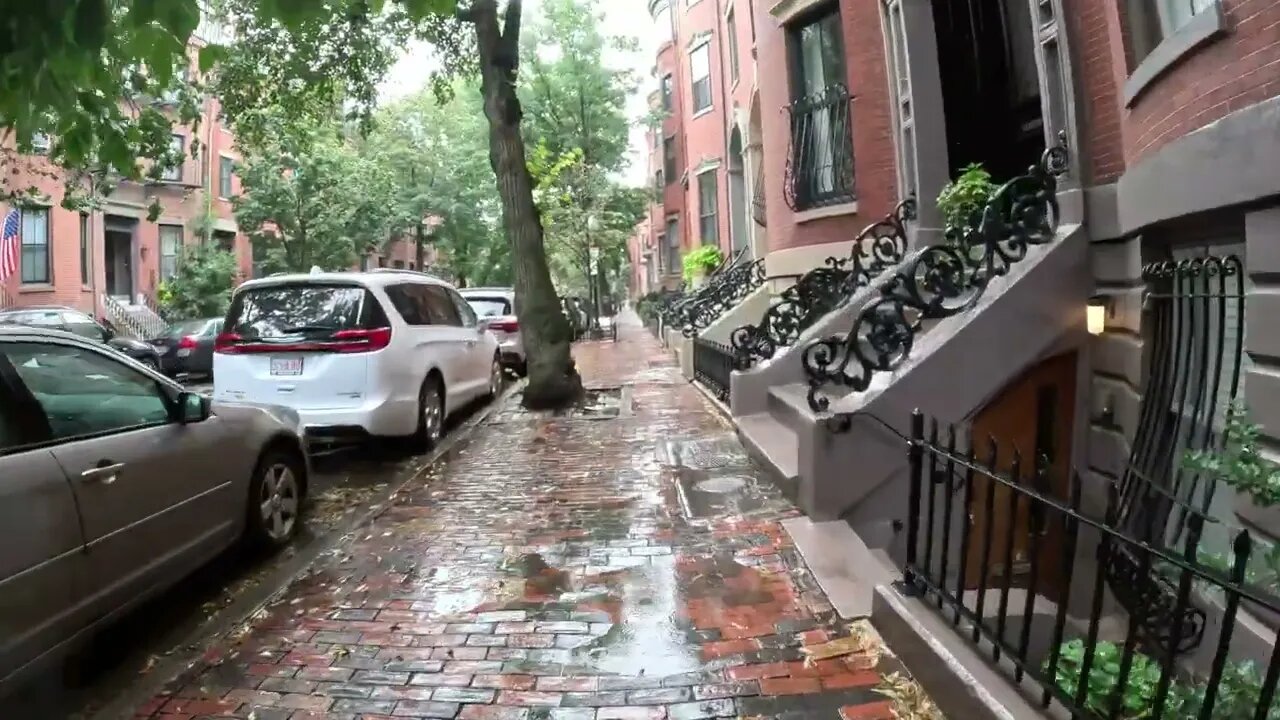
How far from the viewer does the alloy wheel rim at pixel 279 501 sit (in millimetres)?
5805

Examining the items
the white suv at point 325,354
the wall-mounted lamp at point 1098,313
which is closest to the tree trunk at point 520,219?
the white suv at point 325,354

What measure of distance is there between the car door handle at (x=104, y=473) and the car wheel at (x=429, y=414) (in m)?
4.67

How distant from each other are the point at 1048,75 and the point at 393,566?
563 cm

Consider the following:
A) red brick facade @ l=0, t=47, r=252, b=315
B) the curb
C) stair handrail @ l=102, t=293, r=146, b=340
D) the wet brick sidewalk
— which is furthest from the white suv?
stair handrail @ l=102, t=293, r=146, b=340

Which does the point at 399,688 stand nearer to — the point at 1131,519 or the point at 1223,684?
the point at 1223,684

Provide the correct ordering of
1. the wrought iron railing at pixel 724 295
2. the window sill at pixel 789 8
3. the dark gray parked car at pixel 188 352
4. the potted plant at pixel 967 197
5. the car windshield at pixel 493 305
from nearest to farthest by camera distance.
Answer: the potted plant at pixel 967 197, the window sill at pixel 789 8, the wrought iron railing at pixel 724 295, the car windshield at pixel 493 305, the dark gray parked car at pixel 188 352

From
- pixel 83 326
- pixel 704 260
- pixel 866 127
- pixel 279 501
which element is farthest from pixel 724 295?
pixel 83 326

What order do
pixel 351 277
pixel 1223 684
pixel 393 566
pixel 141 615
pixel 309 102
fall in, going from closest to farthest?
pixel 1223 684, pixel 141 615, pixel 393 566, pixel 351 277, pixel 309 102

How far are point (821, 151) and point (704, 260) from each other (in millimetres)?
12352

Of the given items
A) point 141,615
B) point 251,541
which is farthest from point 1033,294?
point 141,615

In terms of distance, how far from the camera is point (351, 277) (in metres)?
8.44

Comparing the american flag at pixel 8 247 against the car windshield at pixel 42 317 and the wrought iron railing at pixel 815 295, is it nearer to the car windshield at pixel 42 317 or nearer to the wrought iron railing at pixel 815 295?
the car windshield at pixel 42 317

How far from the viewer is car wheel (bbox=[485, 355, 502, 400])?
40.8 ft

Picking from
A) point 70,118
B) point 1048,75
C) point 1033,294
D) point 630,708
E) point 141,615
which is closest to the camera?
point 630,708
